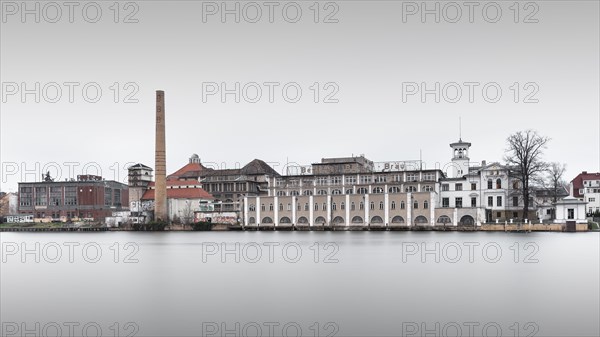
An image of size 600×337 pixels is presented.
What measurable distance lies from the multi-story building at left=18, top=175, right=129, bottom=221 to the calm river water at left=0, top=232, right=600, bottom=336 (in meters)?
67.4

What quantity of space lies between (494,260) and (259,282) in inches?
649

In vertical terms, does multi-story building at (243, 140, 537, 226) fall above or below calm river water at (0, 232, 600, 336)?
above

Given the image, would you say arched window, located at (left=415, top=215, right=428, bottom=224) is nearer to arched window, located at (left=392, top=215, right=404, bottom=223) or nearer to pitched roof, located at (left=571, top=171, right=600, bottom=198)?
arched window, located at (left=392, top=215, right=404, bottom=223)

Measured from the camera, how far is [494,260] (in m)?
35.9

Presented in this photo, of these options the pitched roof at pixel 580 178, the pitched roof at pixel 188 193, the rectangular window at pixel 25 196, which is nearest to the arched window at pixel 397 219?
the pitched roof at pixel 188 193

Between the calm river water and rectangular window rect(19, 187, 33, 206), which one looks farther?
rectangular window rect(19, 187, 33, 206)

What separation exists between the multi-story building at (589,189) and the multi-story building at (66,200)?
82.3 m

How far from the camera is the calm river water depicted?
17.4m

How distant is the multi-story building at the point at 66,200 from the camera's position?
105562 mm

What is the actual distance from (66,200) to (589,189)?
9214 centimetres

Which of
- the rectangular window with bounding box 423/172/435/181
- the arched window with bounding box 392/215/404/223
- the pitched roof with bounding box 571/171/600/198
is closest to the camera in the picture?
the arched window with bounding box 392/215/404/223

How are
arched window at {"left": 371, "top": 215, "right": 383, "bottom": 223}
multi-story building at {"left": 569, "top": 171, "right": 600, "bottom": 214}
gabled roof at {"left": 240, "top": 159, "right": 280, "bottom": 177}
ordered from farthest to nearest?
gabled roof at {"left": 240, "top": 159, "right": 280, "bottom": 177} < multi-story building at {"left": 569, "top": 171, "right": 600, "bottom": 214} < arched window at {"left": 371, "top": 215, "right": 383, "bottom": 223}

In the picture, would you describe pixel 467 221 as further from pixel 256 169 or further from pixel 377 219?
pixel 256 169

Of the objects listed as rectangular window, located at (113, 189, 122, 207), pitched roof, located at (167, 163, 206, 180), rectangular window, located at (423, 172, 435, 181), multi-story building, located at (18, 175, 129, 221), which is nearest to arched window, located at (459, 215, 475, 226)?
rectangular window, located at (423, 172, 435, 181)
